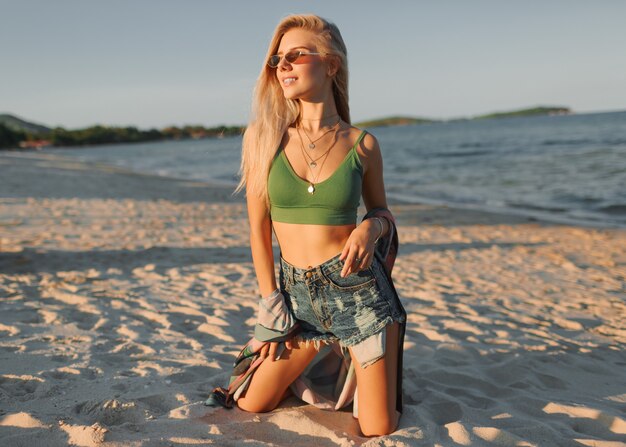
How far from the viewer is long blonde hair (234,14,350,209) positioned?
9.14ft

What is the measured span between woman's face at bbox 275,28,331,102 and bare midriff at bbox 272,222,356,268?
0.71 m

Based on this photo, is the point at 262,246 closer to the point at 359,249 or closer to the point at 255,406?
the point at 359,249

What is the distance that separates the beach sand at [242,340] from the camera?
2795mm

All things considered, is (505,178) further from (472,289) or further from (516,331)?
(516,331)

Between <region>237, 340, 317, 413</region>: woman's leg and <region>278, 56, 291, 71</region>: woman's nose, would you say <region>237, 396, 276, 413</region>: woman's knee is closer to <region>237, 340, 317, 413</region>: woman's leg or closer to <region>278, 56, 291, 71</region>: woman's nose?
<region>237, 340, 317, 413</region>: woman's leg

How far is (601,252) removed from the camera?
318 inches

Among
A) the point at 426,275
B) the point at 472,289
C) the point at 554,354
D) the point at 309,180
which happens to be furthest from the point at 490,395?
the point at 426,275

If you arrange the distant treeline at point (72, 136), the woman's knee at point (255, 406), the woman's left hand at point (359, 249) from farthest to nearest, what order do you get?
the distant treeline at point (72, 136)
the woman's knee at point (255, 406)
the woman's left hand at point (359, 249)

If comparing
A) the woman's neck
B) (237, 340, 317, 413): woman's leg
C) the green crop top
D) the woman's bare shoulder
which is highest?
the woman's neck

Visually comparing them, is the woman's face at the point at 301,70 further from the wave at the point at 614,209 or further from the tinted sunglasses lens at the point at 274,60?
the wave at the point at 614,209

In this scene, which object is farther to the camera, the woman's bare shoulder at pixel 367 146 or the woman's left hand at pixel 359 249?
the woman's bare shoulder at pixel 367 146

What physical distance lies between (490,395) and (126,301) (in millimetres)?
3395

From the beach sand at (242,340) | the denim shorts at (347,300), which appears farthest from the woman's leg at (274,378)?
the denim shorts at (347,300)

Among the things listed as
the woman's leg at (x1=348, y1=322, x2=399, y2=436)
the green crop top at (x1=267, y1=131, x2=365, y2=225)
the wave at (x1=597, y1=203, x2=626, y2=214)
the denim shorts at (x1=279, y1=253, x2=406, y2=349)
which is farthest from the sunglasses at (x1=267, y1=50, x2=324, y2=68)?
the wave at (x1=597, y1=203, x2=626, y2=214)
